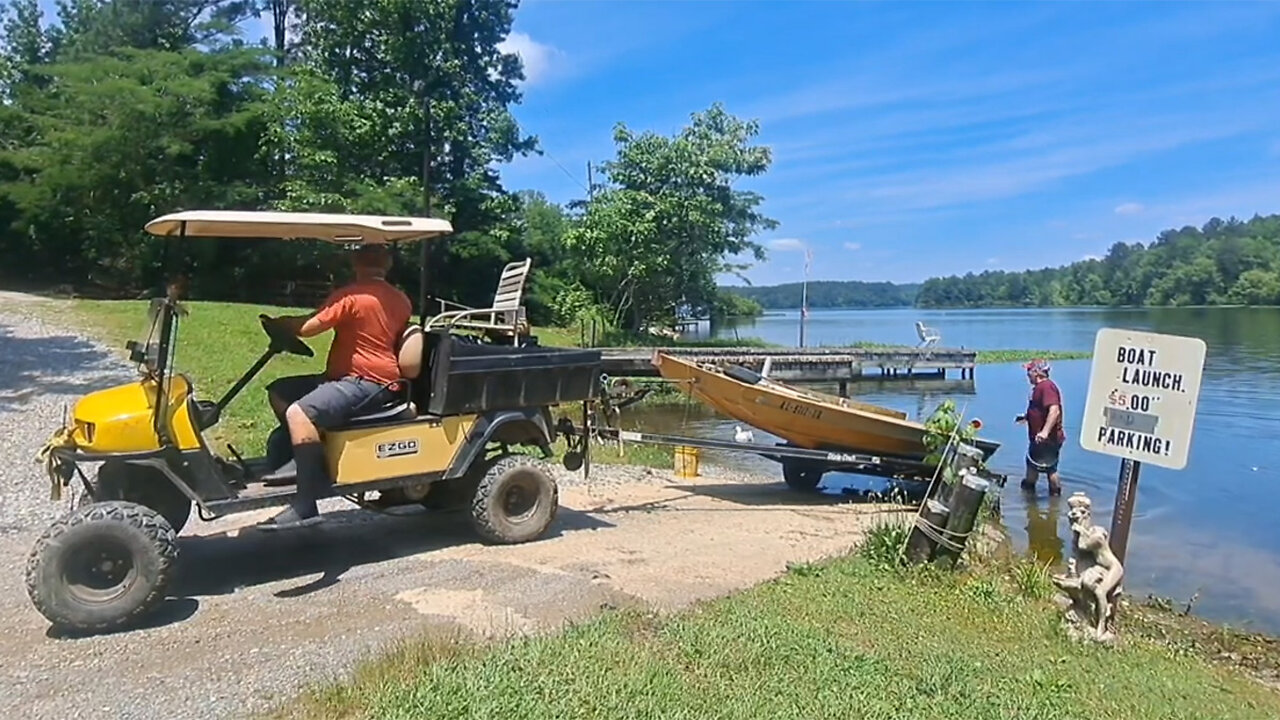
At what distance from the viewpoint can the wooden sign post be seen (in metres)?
6.20

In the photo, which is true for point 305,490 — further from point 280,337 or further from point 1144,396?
point 1144,396

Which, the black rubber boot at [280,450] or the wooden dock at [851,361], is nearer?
the black rubber boot at [280,450]

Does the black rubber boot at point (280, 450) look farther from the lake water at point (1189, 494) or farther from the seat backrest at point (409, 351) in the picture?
the lake water at point (1189, 494)

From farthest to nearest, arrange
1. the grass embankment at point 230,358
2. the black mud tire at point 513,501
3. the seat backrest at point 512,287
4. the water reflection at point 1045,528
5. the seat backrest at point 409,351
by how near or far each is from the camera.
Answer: the grass embankment at point 230,358 < the water reflection at point 1045,528 < the seat backrest at point 512,287 < the black mud tire at point 513,501 < the seat backrest at point 409,351

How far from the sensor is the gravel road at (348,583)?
178 inches

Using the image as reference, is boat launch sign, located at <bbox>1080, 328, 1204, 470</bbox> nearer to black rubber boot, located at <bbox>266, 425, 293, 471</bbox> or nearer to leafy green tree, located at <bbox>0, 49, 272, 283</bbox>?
black rubber boot, located at <bbox>266, 425, 293, 471</bbox>

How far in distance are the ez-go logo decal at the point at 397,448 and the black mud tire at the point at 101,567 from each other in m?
1.45

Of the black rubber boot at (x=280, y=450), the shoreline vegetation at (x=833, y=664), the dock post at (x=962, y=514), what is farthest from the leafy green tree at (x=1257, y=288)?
the black rubber boot at (x=280, y=450)

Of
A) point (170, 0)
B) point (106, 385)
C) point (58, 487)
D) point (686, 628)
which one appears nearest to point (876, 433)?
point (686, 628)

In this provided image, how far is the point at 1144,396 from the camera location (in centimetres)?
638

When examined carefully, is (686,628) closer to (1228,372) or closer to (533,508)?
(533,508)

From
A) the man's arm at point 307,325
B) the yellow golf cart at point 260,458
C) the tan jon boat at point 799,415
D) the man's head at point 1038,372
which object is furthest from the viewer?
the man's head at point 1038,372

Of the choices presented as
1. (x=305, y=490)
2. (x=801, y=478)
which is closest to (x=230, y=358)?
(x=801, y=478)

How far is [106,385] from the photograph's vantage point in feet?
46.8
